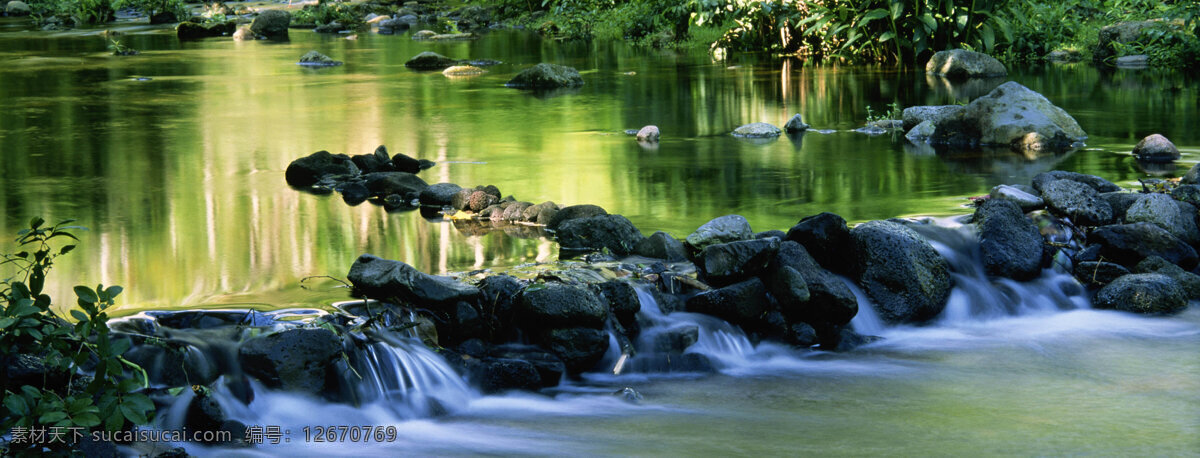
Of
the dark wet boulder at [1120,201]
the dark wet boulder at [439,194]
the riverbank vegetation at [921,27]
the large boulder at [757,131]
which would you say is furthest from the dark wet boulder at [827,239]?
the riverbank vegetation at [921,27]

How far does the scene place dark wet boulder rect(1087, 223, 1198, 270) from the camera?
644 cm

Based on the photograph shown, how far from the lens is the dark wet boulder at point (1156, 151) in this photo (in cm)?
914

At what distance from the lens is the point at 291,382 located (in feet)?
15.3

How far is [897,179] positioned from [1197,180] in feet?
6.33

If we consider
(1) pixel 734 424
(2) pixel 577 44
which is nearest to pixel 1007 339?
(1) pixel 734 424

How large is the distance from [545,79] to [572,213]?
827 cm

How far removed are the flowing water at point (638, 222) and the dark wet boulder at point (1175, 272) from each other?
0.89 feet

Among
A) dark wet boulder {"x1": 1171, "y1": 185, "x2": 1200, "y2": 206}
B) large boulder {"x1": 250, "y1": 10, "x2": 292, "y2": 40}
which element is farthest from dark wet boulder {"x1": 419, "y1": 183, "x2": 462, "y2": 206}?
large boulder {"x1": 250, "y1": 10, "x2": 292, "y2": 40}

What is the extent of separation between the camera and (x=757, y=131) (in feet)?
35.1

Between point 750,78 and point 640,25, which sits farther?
point 640,25

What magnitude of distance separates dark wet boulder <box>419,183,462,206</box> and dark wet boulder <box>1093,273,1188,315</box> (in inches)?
151

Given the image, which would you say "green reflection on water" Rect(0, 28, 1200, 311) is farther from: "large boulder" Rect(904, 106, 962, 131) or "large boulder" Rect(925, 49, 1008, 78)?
"large boulder" Rect(904, 106, 962, 131)

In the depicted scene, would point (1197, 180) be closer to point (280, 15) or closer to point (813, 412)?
point (813, 412)

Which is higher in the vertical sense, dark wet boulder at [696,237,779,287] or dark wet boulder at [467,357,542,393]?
dark wet boulder at [696,237,779,287]
